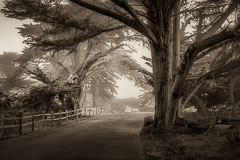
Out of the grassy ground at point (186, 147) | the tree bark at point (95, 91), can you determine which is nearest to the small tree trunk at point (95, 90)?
the tree bark at point (95, 91)

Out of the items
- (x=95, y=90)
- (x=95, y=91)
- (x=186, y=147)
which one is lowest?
(x=186, y=147)

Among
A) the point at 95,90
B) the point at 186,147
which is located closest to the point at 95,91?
the point at 95,90

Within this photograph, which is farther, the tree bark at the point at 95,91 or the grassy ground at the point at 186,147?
the tree bark at the point at 95,91

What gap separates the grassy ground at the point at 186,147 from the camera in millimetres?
5504

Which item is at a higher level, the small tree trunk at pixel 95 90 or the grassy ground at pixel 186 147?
the small tree trunk at pixel 95 90

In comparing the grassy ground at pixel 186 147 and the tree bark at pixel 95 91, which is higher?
the tree bark at pixel 95 91

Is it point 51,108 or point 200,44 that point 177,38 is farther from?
point 51,108

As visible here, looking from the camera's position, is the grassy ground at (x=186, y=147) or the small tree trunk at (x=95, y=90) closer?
the grassy ground at (x=186, y=147)

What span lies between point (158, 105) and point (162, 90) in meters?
0.68

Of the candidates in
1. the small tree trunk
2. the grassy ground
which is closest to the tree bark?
the small tree trunk

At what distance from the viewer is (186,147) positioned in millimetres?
6309

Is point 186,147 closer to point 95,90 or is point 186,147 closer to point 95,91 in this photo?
point 95,90

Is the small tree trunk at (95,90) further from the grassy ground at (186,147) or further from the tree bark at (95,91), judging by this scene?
the grassy ground at (186,147)

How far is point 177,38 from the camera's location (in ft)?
36.1
